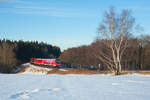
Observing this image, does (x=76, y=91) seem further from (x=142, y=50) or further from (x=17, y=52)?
(x=17, y=52)

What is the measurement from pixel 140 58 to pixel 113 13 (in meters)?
40.0

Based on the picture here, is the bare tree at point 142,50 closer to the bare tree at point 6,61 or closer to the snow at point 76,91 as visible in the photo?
the bare tree at point 6,61

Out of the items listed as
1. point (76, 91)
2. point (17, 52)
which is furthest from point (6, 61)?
point (76, 91)

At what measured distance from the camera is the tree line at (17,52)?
52.2 meters

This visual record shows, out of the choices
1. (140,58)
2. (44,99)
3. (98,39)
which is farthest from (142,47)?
(44,99)

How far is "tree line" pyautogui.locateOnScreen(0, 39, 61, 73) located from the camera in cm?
5215

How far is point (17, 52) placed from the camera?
84.9 metres

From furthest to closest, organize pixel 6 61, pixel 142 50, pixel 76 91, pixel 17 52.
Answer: pixel 17 52
pixel 142 50
pixel 6 61
pixel 76 91

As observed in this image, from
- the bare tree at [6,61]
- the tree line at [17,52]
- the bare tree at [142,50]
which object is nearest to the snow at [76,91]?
the tree line at [17,52]

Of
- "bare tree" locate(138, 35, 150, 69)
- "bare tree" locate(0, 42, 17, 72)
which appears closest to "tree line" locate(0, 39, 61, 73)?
"bare tree" locate(0, 42, 17, 72)

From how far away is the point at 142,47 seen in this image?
57219mm

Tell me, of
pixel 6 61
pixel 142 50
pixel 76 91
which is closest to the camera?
pixel 76 91

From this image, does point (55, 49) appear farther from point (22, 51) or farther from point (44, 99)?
point (44, 99)

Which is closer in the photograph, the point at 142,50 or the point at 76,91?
the point at 76,91
